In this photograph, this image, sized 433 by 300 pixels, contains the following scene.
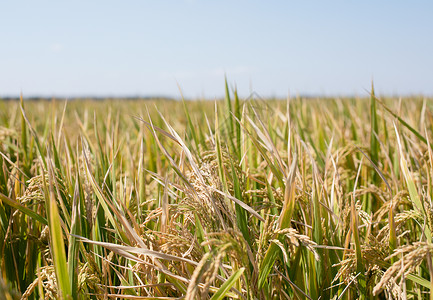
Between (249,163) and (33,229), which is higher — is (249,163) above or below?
above

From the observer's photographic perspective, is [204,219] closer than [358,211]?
Yes

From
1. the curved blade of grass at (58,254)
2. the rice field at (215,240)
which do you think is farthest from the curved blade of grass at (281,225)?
the curved blade of grass at (58,254)

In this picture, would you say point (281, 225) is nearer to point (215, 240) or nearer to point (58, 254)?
point (215, 240)

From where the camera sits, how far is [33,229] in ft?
3.38

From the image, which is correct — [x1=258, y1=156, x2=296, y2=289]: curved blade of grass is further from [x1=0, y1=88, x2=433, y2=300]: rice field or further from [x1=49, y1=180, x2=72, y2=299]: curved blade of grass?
[x1=49, y1=180, x2=72, y2=299]: curved blade of grass

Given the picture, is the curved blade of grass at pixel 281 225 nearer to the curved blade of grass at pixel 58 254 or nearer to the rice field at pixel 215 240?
the rice field at pixel 215 240

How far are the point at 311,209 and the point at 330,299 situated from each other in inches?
8.2

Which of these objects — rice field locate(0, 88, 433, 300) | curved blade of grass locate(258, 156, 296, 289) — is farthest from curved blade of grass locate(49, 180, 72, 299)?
curved blade of grass locate(258, 156, 296, 289)

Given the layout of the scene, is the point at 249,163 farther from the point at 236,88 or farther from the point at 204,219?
the point at 204,219

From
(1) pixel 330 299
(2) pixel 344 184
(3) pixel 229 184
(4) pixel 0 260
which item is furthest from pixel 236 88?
(4) pixel 0 260

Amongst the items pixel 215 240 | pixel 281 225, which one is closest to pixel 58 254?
pixel 215 240

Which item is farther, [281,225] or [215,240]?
[281,225]

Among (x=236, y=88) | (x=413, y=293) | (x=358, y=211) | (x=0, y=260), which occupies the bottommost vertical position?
(x=413, y=293)

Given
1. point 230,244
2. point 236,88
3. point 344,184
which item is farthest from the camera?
point 344,184
